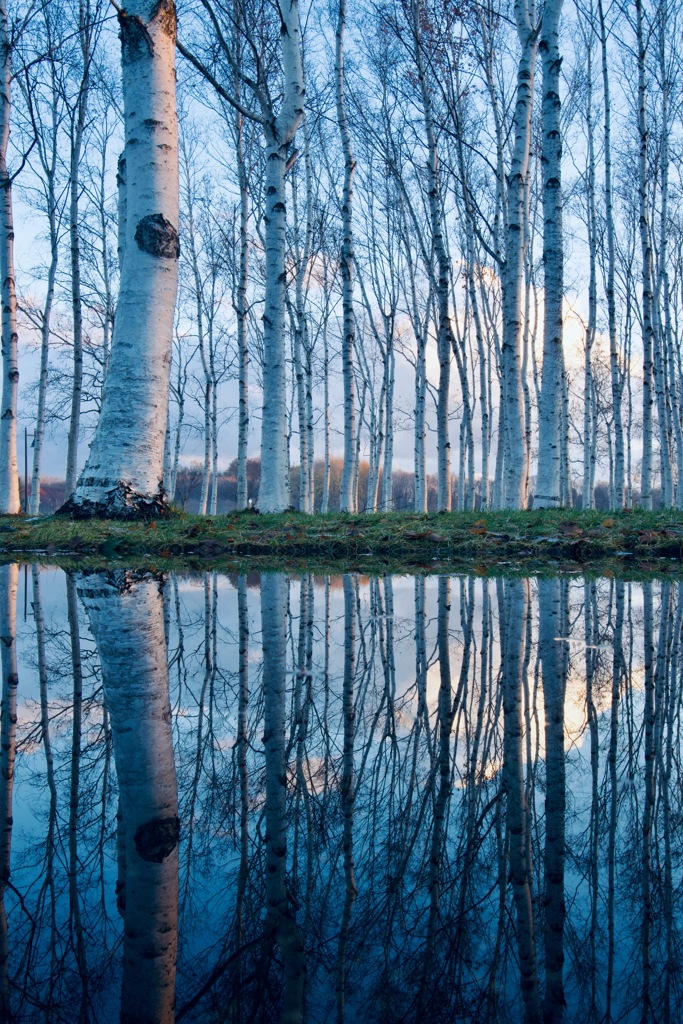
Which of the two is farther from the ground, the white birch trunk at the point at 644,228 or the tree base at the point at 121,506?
the white birch trunk at the point at 644,228

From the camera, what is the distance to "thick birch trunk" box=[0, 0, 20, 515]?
36.1 ft

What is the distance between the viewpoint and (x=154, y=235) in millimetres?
6188

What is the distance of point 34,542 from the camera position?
636cm

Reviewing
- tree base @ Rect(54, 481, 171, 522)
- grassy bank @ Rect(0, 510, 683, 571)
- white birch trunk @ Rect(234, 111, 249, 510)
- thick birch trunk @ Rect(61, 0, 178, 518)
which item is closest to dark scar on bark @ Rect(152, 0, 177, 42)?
thick birch trunk @ Rect(61, 0, 178, 518)

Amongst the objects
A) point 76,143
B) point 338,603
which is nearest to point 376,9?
point 76,143

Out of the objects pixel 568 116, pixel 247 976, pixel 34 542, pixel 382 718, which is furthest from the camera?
pixel 568 116

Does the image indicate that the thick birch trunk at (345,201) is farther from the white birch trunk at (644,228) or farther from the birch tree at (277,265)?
the white birch trunk at (644,228)

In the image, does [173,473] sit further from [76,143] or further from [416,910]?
[416,910]

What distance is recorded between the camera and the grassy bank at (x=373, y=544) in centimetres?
554

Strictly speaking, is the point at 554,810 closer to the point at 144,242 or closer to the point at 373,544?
the point at 373,544

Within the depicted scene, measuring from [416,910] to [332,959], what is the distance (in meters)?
0.16

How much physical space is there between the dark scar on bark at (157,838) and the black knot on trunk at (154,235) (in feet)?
19.8

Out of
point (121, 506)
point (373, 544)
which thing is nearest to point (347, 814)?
point (373, 544)

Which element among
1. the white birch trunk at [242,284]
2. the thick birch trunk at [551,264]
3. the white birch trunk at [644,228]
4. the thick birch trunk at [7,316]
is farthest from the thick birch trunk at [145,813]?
the white birch trunk at [644,228]
